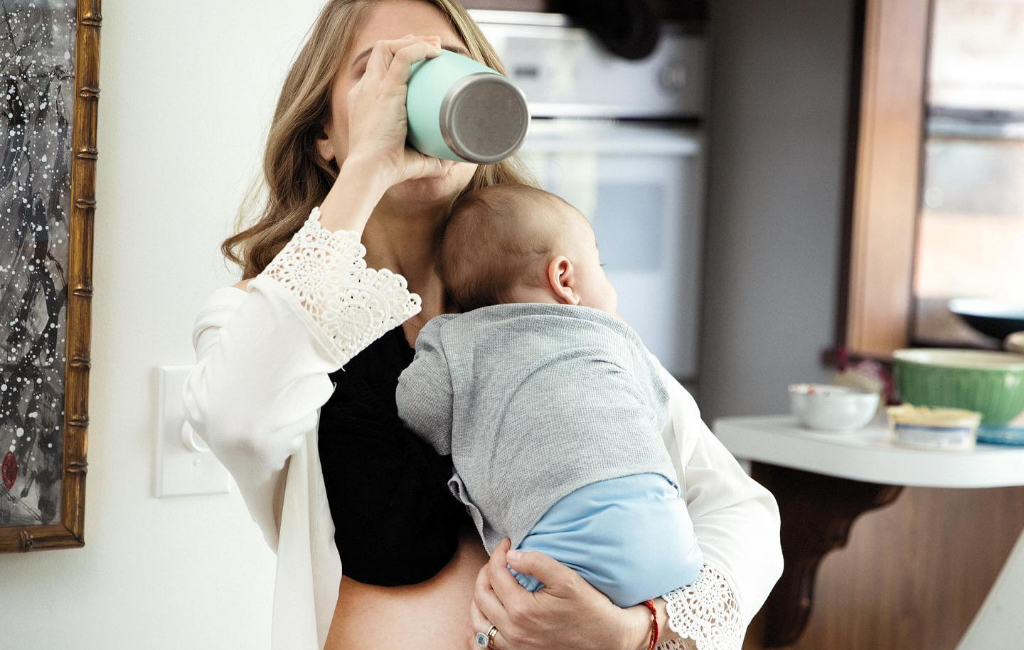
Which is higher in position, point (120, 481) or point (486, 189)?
point (486, 189)

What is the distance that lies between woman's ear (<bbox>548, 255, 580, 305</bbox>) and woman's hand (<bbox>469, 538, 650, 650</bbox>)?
25cm

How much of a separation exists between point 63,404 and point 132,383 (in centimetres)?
8

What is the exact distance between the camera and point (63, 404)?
1.11m

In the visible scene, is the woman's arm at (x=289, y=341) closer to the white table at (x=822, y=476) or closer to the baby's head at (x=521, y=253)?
the baby's head at (x=521, y=253)

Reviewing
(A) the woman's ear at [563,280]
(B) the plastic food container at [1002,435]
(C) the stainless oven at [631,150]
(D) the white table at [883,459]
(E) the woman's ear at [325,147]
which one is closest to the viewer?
(A) the woman's ear at [563,280]

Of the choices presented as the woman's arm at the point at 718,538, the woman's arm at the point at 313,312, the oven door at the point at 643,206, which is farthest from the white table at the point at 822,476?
the woman's arm at the point at 313,312

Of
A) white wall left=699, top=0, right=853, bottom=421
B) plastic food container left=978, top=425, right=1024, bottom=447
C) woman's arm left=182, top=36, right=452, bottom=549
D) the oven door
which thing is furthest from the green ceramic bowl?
woman's arm left=182, top=36, right=452, bottom=549

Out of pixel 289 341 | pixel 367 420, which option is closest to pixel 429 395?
pixel 367 420

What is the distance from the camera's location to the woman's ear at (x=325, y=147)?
3.72 feet

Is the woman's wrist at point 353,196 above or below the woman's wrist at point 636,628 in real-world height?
above

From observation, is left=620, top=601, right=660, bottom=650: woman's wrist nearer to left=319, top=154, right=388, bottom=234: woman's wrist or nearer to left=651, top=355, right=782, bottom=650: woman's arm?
left=651, top=355, right=782, bottom=650: woman's arm

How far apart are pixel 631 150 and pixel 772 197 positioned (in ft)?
2.26

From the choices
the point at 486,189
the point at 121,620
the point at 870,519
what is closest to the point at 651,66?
the point at 870,519

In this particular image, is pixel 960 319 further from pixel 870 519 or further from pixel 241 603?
pixel 241 603
